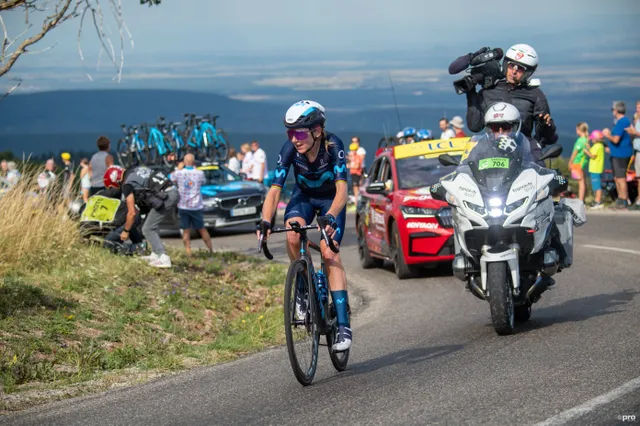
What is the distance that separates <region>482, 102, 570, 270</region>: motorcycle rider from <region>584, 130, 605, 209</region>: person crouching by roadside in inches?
559

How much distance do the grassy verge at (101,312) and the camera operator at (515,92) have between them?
312cm

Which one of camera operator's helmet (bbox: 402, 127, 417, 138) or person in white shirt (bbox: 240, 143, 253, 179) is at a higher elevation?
camera operator's helmet (bbox: 402, 127, 417, 138)

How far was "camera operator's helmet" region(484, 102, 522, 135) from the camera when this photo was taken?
10.3m

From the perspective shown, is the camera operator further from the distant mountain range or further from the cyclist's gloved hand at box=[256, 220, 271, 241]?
the distant mountain range

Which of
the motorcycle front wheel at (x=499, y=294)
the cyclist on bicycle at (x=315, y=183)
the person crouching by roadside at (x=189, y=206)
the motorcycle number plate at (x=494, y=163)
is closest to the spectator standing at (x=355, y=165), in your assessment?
the person crouching by roadside at (x=189, y=206)

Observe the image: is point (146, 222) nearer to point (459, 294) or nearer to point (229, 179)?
point (459, 294)

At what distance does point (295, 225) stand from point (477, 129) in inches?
156

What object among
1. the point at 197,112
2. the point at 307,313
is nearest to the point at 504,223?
the point at 307,313

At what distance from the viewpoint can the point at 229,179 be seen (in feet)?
84.2

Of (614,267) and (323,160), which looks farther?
(614,267)

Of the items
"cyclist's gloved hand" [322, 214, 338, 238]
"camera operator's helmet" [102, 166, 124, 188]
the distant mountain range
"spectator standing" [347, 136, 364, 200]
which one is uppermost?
"cyclist's gloved hand" [322, 214, 338, 238]

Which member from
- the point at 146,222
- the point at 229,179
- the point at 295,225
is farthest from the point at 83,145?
the point at 295,225

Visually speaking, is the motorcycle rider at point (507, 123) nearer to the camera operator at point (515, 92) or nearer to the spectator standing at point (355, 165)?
the camera operator at point (515, 92)

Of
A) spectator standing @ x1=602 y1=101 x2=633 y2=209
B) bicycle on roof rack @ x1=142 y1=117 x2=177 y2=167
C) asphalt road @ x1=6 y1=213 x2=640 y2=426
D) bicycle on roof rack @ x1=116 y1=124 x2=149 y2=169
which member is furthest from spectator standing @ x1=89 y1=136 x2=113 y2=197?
bicycle on roof rack @ x1=116 y1=124 x2=149 y2=169
